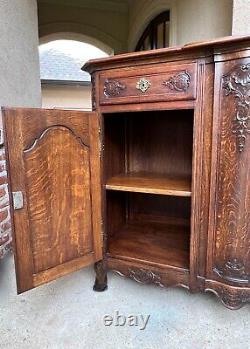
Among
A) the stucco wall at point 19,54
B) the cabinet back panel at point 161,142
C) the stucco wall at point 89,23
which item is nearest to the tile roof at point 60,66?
the stucco wall at point 89,23

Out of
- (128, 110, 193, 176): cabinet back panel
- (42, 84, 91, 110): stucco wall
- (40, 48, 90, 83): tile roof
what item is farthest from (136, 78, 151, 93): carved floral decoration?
(40, 48, 90, 83): tile roof

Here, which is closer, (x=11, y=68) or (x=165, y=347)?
(x=165, y=347)

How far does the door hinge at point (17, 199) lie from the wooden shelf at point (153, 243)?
0.58 meters

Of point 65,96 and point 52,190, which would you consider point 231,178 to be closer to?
point 52,190

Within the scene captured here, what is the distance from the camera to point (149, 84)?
3.80ft

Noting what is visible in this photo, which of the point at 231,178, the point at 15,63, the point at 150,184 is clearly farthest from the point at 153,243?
the point at 15,63

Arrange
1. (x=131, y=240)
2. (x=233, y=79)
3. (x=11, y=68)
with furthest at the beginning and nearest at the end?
(x=11, y=68)
(x=131, y=240)
(x=233, y=79)

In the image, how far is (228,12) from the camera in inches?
62.1

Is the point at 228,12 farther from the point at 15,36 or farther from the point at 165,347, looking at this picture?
the point at 165,347

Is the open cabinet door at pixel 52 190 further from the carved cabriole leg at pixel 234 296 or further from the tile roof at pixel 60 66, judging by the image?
the tile roof at pixel 60 66

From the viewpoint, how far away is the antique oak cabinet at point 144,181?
101 centimetres

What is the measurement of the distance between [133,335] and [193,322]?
284mm

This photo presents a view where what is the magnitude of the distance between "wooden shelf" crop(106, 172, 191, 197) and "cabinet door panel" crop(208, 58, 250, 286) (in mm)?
178

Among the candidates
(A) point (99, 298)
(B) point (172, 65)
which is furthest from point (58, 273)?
(B) point (172, 65)
